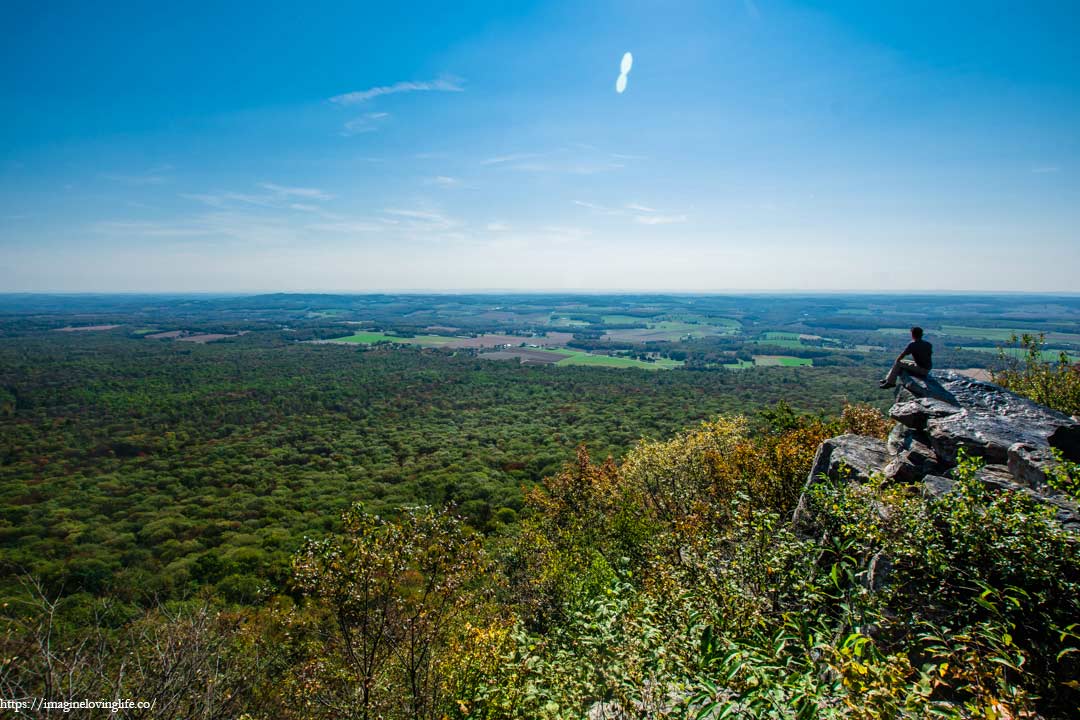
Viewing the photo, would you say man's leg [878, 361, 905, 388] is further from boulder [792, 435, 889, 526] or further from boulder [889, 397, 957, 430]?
boulder [792, 435, 889, 526]

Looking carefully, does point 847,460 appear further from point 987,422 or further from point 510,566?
point 510,566

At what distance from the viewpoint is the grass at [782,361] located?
176m

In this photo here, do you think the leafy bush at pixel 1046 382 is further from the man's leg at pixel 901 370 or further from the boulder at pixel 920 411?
the boulder at pixel 920 411

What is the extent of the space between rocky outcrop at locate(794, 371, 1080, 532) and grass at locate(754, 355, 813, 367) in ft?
572

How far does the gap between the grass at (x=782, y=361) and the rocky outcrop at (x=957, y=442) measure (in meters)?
174

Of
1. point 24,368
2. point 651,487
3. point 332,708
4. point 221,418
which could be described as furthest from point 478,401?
point 24,368

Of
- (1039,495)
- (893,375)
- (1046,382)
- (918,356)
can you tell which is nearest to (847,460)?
(893,375)

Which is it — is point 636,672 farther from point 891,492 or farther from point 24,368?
point 24,368

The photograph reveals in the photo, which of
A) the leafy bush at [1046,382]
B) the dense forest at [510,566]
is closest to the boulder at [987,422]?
the dense forest at [510,566]

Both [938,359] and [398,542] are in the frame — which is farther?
[938,359]

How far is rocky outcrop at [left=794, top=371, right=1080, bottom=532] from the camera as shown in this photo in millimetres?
13102

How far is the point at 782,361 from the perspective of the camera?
603ft

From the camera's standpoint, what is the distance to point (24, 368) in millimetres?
157375

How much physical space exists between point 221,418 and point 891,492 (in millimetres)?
135920
